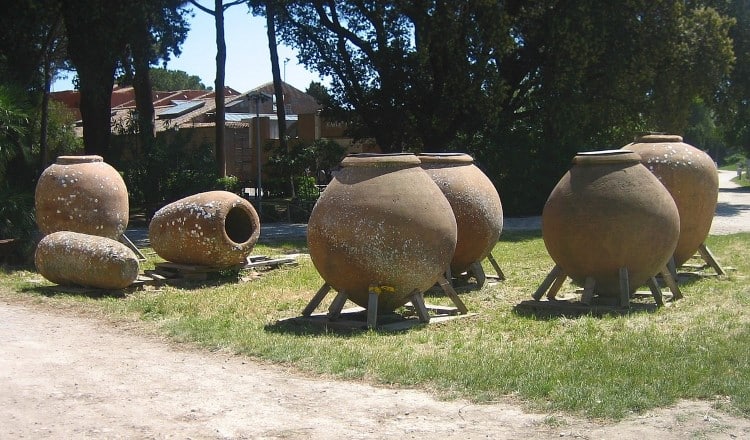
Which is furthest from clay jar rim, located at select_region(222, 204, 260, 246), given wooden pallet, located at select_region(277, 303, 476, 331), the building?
the building

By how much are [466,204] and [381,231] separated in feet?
8.91

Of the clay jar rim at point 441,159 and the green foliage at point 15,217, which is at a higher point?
the clay jar rim at point 441,159

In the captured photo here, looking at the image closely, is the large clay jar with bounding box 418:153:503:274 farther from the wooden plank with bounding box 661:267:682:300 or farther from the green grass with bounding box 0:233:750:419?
the wooden plank with bounding box 661:267:682:300

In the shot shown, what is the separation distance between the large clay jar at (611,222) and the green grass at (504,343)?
0.60 metres

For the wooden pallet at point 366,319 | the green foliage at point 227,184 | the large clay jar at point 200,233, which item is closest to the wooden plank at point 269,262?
the large clay jar at point 200,233

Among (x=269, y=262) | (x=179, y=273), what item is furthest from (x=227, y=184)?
(x=179, y=273)

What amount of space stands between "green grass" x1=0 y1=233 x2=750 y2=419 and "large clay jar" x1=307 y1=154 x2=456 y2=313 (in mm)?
542

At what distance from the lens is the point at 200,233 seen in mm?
11844

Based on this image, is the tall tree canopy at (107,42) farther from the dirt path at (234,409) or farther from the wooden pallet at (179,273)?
the dirt path at (234,409)

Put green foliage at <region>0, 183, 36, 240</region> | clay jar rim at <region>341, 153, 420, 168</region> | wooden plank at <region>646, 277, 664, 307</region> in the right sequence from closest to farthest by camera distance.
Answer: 1. clay jar rim at <region>341, 153, 420, 168</region>
2. wooden plank at <region>646, 277, 664, 307</region>
3. green foliage at <region>0, 183, 36, 240</region>

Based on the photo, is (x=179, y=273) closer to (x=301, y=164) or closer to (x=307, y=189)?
(x=307, y=189)

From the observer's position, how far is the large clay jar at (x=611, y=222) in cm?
915

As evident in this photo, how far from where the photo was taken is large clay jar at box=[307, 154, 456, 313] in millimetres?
8391

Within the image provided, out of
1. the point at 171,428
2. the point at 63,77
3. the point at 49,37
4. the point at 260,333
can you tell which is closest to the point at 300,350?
the point at 260,333
